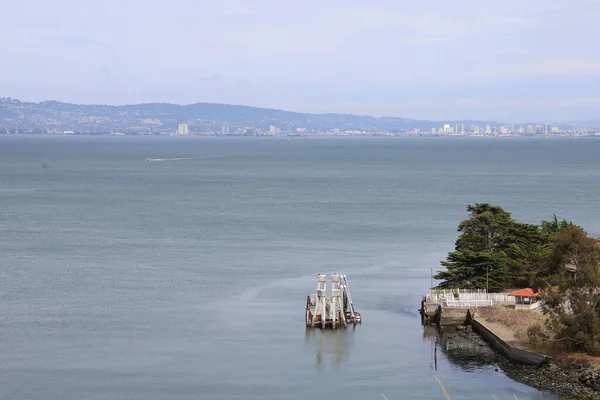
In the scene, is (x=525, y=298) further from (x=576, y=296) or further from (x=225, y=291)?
(x=225, y=291)

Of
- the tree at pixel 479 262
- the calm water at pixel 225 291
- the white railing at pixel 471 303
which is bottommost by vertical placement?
the calm water at pixel 225 291

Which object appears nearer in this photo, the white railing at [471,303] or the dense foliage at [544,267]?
the dense foliage at [544,267]

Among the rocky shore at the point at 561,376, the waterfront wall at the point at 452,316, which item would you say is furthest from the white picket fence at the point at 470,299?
the rocky shore at the point at 561,376

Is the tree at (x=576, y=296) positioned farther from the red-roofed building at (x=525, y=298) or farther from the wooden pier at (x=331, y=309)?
the wooden pier at (x=331, y=309)

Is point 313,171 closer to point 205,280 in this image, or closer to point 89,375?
point 205,280

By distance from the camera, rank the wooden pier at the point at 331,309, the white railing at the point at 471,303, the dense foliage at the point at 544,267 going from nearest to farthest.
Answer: the dense foliage at the point at 544,267 → the wooden pier at the point at 331,309 → the white railing at the point at 471,303

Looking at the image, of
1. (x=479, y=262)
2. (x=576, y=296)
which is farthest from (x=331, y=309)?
(x=576, y=296)

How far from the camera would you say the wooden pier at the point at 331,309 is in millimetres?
44375

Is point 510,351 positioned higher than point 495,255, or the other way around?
point 495,255

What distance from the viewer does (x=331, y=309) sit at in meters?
44.7

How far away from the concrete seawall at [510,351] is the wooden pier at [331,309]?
5.78 meters

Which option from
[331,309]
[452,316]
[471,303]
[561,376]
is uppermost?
[471,303]

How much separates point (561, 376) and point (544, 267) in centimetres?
1217

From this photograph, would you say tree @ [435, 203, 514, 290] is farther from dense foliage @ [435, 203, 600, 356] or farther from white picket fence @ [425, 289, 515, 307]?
white picket fence @ [425, 289, 515, 307]
